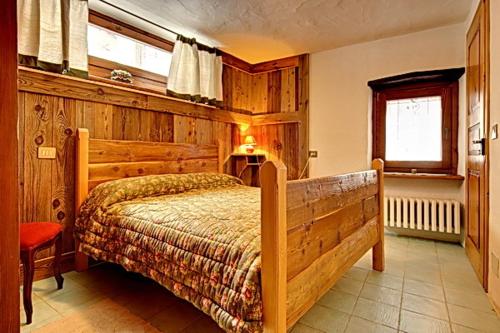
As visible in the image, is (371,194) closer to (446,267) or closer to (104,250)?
(446,267)

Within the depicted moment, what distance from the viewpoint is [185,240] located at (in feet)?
5.19

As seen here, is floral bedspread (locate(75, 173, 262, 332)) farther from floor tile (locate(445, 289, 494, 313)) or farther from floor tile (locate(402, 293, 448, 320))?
floor tile (locate(445, 289, 494, 313))

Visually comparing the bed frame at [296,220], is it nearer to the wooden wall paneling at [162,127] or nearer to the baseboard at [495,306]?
the wooden wall paneling at [162,127]

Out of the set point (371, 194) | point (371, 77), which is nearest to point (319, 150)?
point (371, 77)

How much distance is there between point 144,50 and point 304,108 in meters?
2.25

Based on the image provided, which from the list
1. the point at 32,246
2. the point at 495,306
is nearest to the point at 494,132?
the point at 495,306

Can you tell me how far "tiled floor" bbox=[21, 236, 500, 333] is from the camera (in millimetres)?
1702

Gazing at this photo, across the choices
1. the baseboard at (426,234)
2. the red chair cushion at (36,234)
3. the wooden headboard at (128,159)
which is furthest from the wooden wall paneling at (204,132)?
the baseboard at (426,234)

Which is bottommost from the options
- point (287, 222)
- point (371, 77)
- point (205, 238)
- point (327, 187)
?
point (205, 238)

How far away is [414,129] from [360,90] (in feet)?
2.70

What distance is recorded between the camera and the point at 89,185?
251 cm

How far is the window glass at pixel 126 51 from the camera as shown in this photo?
2.80 metres

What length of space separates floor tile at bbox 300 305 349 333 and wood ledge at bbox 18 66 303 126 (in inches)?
98.8

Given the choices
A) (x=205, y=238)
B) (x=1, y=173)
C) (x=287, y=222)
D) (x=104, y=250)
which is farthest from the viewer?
(x=104, y=250)
